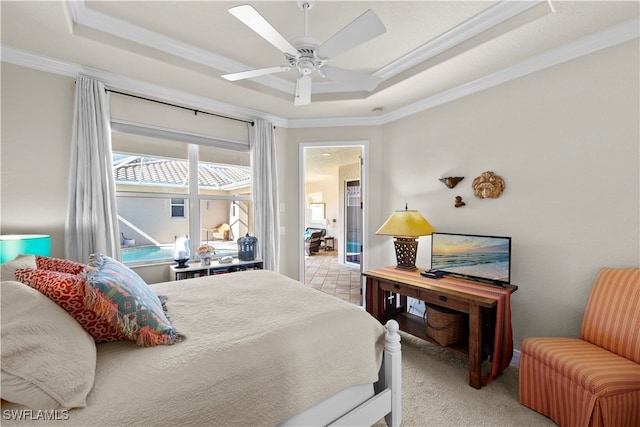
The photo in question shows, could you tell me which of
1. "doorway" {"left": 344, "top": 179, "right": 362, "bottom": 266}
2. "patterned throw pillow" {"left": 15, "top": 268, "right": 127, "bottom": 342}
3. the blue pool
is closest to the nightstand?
the blue pool

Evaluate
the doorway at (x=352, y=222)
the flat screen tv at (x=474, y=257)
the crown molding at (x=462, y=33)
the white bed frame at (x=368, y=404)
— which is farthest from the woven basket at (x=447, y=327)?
the doorway at (x=352, y=222)

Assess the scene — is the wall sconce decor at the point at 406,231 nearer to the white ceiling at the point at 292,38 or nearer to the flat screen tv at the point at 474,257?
the flat screen tv at the point at 474,257

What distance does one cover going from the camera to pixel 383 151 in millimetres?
3889

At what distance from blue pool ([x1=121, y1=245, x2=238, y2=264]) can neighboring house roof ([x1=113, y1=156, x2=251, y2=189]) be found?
724 millimetres

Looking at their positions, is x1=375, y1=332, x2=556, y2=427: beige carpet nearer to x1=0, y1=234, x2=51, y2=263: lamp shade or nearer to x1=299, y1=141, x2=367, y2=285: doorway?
x1=299, y1=141, x2=367, y2=285: doorway

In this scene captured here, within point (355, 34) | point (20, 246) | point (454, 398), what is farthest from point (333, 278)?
point (355, 34)

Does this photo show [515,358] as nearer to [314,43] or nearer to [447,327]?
[447,327]

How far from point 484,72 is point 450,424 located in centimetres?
291

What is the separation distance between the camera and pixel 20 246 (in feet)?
5.97

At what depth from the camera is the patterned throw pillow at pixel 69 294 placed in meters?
1.09

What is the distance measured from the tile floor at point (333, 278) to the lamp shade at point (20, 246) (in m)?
3.45

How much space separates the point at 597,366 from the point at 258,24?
8.86 feet

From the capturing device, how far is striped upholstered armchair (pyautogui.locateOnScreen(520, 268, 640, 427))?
4.86ft

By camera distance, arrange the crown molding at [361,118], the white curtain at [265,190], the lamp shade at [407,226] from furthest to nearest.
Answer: the white curtain at [265,190] → the lamp shade at [407,226] → the crown molding at [361,118]
